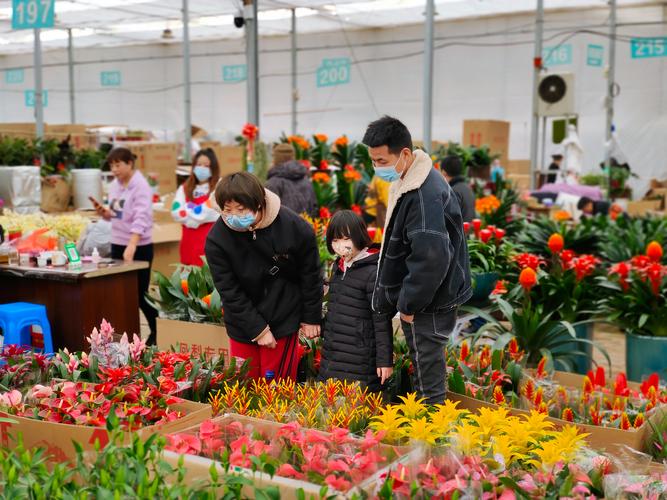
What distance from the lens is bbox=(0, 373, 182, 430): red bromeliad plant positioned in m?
2.52

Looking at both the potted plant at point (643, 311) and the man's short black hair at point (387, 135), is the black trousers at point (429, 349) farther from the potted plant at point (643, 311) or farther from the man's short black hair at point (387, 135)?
the potted plant at point (643, 311)

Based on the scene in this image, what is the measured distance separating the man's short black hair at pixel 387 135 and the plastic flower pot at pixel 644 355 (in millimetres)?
2663

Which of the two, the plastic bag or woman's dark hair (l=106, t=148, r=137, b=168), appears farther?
the plastic bag

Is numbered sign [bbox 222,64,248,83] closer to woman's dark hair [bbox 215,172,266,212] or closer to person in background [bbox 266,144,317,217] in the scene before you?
person in background [bbox 266,144,317,217]

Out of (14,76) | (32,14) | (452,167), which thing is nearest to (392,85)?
(14,76)

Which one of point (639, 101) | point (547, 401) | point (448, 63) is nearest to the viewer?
point (547, 401)

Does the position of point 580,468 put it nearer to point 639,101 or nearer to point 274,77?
point 639,101

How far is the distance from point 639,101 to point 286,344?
1434 cm

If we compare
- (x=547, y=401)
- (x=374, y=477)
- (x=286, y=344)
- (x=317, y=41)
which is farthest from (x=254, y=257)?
(x=317, y=41)

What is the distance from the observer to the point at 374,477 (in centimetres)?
204

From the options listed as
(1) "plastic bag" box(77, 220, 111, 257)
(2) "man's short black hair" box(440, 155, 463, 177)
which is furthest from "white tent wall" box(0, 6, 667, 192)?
(1) "plastic bag" box(77, 220, 111, 257)

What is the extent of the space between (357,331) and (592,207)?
24.2 ft

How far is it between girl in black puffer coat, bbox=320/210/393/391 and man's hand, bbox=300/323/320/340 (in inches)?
8.2

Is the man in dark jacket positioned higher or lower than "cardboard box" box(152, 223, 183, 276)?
higher
